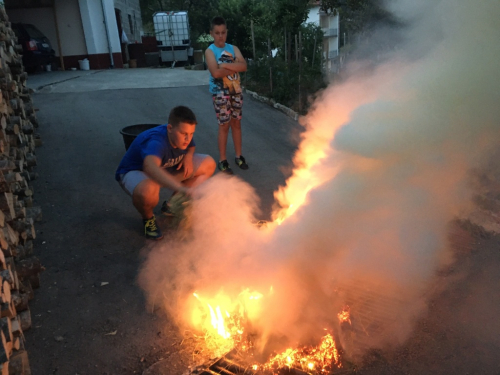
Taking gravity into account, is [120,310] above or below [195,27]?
below

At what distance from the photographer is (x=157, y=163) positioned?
3.54m

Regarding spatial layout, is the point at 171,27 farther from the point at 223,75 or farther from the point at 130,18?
the point at 223,75

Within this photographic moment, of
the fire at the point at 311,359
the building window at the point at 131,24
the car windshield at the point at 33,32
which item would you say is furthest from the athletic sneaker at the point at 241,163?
the building window at the point at 131,24

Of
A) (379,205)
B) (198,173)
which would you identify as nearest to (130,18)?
(198,173)

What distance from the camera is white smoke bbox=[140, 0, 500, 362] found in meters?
2.75

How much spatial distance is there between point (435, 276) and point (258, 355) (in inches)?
61.6

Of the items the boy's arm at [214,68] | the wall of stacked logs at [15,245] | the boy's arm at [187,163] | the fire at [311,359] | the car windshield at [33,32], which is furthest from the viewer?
the car windshield at [33,32]

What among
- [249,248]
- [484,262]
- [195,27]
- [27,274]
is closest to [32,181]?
[27,274]

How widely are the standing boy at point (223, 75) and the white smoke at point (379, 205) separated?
205 centimetres

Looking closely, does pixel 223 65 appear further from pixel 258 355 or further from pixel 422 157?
pixel 258 355

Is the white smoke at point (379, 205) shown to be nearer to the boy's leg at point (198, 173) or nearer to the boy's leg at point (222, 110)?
the boy's leg at point (198, 173)

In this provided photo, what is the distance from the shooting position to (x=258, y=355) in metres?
2.40

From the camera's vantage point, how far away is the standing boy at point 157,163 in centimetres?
353

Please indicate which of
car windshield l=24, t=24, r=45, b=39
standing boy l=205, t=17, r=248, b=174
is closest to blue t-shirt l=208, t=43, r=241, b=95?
standing boy l=205, t=17, r=248, b=174
